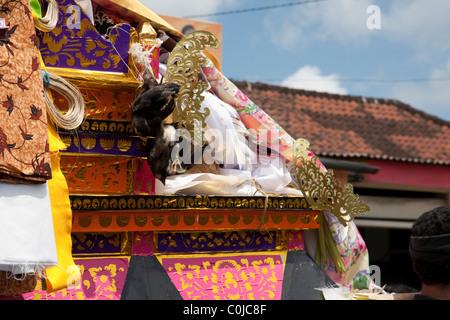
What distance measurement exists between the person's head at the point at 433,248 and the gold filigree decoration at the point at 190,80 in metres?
1.17

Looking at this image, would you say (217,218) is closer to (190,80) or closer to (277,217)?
(277,217)

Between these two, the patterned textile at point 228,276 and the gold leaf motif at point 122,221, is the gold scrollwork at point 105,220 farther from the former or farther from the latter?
the patterned textile at point 228,276

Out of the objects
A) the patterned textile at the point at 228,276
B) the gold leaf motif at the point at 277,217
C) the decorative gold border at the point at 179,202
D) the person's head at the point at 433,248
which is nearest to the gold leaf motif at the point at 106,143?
the decorative gold border at the point at 179,202

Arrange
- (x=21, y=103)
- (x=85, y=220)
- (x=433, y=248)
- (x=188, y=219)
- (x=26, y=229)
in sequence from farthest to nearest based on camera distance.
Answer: (x=188, y=219) → (x=85, y=220) → (x=21, y=103) → (x=26, y=229) → (x=433, y=248)

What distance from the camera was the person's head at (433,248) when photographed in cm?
167

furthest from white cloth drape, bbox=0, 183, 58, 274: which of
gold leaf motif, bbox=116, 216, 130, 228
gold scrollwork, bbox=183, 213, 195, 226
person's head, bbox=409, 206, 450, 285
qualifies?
person's head, bbox=409, 206, 450, 285

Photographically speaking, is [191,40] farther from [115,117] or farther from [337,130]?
[337,130]

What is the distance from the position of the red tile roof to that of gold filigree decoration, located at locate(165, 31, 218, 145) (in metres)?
7.15

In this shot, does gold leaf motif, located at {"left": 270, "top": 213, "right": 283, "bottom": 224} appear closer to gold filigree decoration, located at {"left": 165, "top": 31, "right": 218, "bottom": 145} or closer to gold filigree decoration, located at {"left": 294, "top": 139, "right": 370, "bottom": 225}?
gold filigree decoration, located at {"left": 294, "top": 139, "right": 370, "bottom": 225}

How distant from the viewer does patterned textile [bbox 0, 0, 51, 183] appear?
6.17 feet

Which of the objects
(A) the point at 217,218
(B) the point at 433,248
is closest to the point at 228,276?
(A) the point at 217,218

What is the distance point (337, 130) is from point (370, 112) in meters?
1.91

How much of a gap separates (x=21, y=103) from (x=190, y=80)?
85cm

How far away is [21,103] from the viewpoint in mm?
1953
